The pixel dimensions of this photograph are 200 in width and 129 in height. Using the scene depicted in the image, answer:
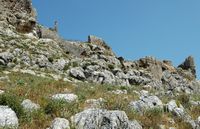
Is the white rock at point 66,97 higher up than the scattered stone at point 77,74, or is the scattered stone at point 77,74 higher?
the scattered stone at point 77,74

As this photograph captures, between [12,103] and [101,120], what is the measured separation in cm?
352

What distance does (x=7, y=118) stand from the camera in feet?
45.8

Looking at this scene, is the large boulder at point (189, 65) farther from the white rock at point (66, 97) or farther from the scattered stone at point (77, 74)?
the white rock at point (66, 97)

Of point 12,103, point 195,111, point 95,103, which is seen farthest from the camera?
point 195,111

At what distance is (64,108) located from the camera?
16.1 meters

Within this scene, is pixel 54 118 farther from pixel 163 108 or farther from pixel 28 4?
pixel 28 4

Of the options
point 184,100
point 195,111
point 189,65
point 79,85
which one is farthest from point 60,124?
point 189,65

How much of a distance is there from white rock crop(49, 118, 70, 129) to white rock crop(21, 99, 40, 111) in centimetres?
147

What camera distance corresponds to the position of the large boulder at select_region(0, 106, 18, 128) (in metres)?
13.5

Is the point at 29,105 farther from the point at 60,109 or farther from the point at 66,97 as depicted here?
the point at 66,97

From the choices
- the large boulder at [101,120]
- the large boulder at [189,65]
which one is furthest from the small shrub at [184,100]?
the large boulder at [189,65]

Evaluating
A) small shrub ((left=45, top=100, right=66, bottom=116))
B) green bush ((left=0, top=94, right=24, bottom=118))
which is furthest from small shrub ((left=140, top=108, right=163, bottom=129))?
green bush ((left=0, top=94, right=24, bottom=118))

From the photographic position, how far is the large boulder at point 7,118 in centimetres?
1354

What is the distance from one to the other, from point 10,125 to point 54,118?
87.4 inches
